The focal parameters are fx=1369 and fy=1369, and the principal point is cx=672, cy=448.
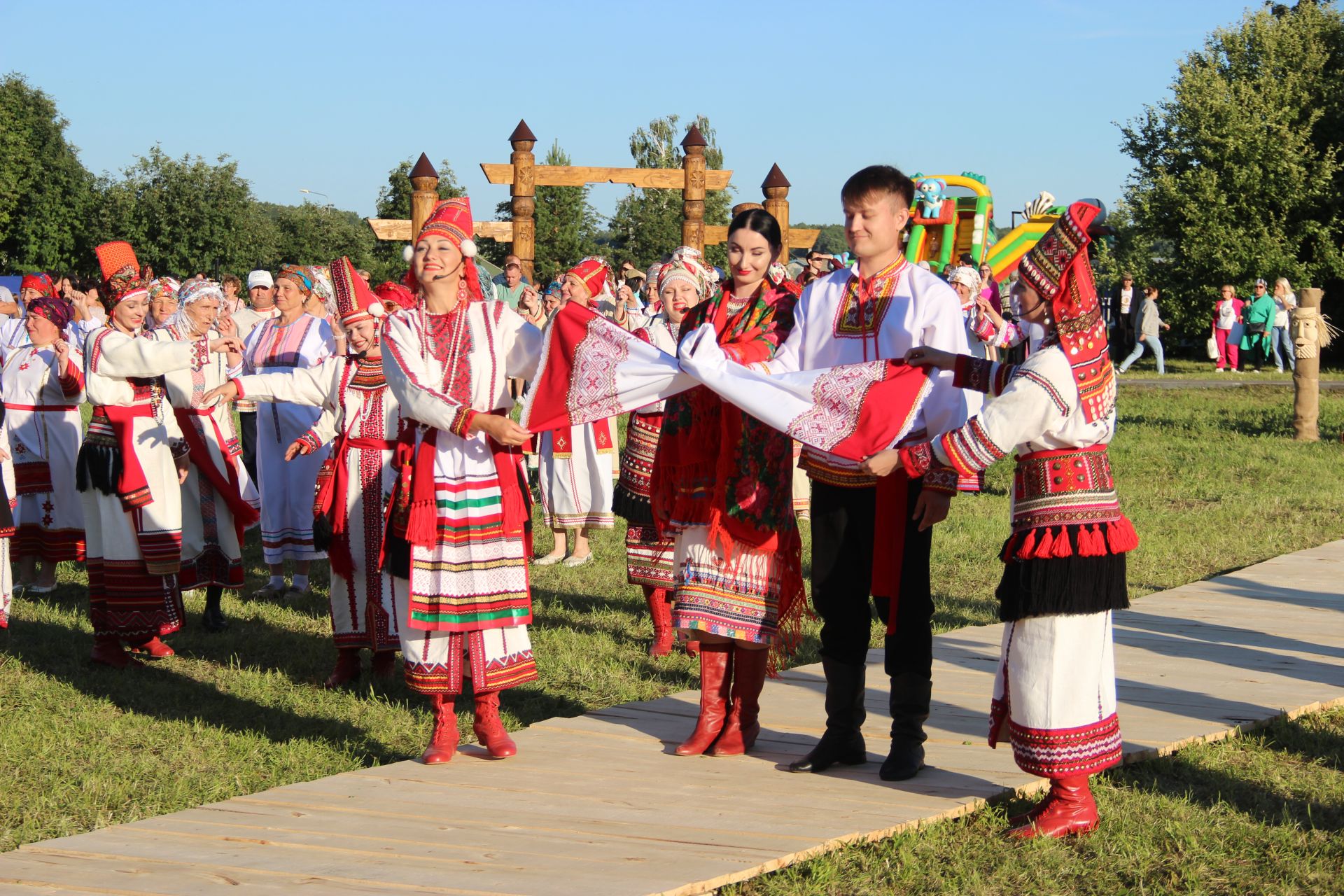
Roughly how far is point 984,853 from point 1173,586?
4.66 m

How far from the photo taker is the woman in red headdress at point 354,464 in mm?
6359

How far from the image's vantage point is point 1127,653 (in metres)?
6.34

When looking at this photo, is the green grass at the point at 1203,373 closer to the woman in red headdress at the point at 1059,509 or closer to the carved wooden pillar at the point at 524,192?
the carved wooden pillar at the point at 524,192

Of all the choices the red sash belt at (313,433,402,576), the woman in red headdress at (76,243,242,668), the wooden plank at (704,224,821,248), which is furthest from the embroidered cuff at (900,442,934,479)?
the wooden plank at (704,224,821,248)

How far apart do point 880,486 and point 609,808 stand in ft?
4.29

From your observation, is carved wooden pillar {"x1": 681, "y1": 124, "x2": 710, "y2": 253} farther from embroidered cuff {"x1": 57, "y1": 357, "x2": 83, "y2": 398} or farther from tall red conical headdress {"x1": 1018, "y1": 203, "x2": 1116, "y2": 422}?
tall red conical headdress {"x1": 1018, "y1": 203, "x2": 1116, "y2": 422}

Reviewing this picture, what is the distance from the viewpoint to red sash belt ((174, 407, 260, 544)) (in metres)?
7.24

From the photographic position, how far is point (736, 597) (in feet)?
15.0

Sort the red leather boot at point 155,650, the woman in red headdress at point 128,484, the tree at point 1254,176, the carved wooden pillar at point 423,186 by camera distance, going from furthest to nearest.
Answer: the tree at point 1254,176
the carved wooden pillar at point 423,186
the red leather boot at point 155,650
the woman in red headdress at point 128,484

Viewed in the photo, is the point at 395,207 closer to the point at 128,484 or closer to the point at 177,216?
the point at 177,216

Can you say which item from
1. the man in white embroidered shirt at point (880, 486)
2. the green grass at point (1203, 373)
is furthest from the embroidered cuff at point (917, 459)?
the green grass at point (1203, 373)

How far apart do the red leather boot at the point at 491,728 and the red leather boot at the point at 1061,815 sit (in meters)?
1.74

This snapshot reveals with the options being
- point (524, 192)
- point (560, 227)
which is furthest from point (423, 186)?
point (560, 227)

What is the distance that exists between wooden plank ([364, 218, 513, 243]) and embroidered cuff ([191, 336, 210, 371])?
7.87 m
